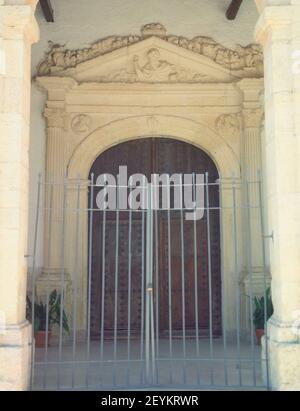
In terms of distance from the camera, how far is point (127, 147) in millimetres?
7855

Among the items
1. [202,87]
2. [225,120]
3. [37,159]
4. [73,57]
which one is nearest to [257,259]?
[225,120]

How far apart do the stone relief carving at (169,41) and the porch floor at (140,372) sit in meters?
3.95

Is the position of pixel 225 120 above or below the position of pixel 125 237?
above

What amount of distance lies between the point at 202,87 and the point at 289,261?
379 cm

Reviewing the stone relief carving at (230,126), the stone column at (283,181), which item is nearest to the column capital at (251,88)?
the stone relief carving at (230,126)

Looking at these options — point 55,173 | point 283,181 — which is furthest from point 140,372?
point 55,173

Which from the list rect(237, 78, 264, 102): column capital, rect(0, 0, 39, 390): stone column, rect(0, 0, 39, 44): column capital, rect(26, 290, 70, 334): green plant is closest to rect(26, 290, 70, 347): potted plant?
rect(26, 290, 70, 334): green plant

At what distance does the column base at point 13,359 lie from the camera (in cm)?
443

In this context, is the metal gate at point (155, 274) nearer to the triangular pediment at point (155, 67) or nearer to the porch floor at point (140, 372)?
the porch floor at point (140, 372)

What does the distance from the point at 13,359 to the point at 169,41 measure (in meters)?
5.21

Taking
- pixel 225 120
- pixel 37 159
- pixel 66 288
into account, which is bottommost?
pixel 66 288

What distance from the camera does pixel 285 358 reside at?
177 inches

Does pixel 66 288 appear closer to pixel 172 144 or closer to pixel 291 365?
pixel 172 144

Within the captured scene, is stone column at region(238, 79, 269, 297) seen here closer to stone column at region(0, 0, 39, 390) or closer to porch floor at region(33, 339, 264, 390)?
porch floor at region(33, 339, 264, 390)
